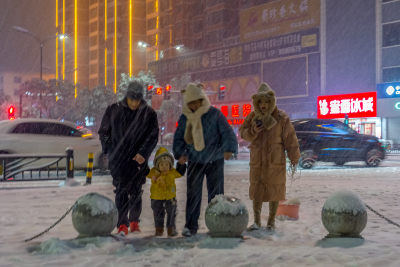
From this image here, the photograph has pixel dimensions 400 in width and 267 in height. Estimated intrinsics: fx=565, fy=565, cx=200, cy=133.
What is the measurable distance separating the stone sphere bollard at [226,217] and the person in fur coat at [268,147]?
2.29 ft

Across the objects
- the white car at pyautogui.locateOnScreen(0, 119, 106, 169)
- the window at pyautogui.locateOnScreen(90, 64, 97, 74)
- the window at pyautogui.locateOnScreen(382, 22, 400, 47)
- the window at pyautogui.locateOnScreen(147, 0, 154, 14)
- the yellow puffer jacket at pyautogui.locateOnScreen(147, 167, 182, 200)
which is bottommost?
the yellow puffer jacket at pyautogui.locateOnScreen(147, 167, 182, 200)

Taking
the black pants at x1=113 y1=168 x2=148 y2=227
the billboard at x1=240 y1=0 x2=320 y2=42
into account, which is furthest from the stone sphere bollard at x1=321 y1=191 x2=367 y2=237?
the billboard at x1=240 y1=0 x2=320 y2=42

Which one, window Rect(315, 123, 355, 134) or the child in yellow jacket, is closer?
the child in yellow jacket

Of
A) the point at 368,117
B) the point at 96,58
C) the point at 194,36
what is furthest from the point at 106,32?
the point at 368,117

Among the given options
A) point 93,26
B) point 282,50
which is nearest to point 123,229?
point 282,50

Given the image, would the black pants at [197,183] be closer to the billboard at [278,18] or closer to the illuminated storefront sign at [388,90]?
the illuminated storefront sign at [388,90]

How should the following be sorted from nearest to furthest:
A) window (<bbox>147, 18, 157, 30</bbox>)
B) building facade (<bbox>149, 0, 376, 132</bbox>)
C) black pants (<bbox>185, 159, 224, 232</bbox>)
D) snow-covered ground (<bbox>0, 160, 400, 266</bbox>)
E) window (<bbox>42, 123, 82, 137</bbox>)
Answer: snow-covered ground (<bbox>0, 160, 400, 266</bbox>)
black pants (<bbox>185, 159, 224, 232</bbox>)
window (<bbox>42, 123, 82, 137</bbox>)
building facade (<bbox>149, 0, 376, 132</bbox>)
window (<bbox>147, 18, 157, 30</bbox>)

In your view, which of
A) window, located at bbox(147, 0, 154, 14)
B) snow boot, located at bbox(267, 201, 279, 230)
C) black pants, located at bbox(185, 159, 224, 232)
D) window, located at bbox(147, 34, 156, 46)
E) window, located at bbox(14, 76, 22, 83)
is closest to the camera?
black pants, located at bbox(185, 159, 224, 232)

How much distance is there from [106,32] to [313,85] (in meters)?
57.7

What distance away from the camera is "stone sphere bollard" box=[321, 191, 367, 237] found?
6164 mm

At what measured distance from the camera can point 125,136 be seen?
656 cm

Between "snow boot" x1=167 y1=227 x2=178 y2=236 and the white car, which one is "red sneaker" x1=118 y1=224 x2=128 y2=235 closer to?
"snow boot" x1=167 y1=227 x2=178 y2=236

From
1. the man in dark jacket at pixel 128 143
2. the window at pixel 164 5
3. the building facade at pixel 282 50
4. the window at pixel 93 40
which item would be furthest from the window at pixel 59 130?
the window at pixel 93 40

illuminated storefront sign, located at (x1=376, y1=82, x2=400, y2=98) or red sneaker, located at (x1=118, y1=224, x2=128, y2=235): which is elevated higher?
illuminated storefront sign, located at (x1=376, y1=82, x2=400, y2=98)
